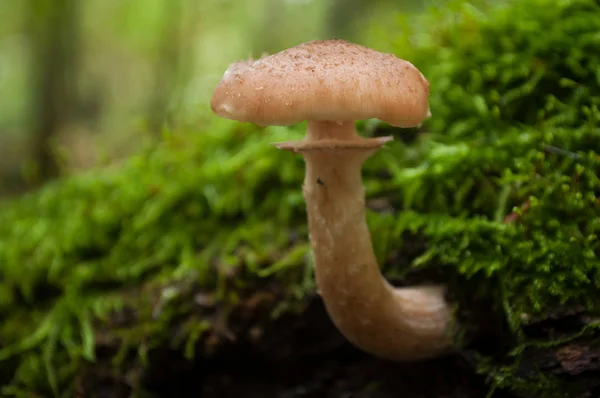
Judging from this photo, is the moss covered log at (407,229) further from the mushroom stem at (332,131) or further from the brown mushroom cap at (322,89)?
the brown mushroom cap at (322,89)

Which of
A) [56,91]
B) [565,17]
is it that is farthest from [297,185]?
[56,91]

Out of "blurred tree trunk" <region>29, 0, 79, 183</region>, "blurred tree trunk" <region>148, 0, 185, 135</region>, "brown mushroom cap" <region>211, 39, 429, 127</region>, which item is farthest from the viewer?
"blurred tree trunk" <region>148, 0, 185, 135</region>

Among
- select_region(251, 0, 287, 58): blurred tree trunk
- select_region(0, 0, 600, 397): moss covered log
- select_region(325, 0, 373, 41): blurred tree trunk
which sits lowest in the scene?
select_region(0, 0, 600, 397): moss covered log

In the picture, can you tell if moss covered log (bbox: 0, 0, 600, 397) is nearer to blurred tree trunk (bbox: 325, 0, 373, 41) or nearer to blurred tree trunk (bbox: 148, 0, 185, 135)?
blurred tree trunk (bbox: 325, 0, 373, 41)

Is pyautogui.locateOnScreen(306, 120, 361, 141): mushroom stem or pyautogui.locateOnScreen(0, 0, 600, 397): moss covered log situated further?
pyautogui.locateOnScreen(0, 0, 600, 397): moss covered log

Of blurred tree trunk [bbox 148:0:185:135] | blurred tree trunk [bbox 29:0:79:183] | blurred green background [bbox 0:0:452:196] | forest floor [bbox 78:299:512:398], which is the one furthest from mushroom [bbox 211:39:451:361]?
blurred tree trunk [bbox 148:0:185:135]

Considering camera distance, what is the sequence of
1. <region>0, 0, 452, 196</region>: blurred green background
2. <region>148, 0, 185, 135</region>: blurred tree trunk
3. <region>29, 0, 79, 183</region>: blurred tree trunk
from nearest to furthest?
<region>0, 0, 452, 196</region>: blurred green background, <region>29, 0, 79, 183</region>: blurred tree trunk, <region>148, 0, 185, 135</region>: blurred tree trunk

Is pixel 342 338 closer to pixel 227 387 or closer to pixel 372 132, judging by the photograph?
pixel 227 387
